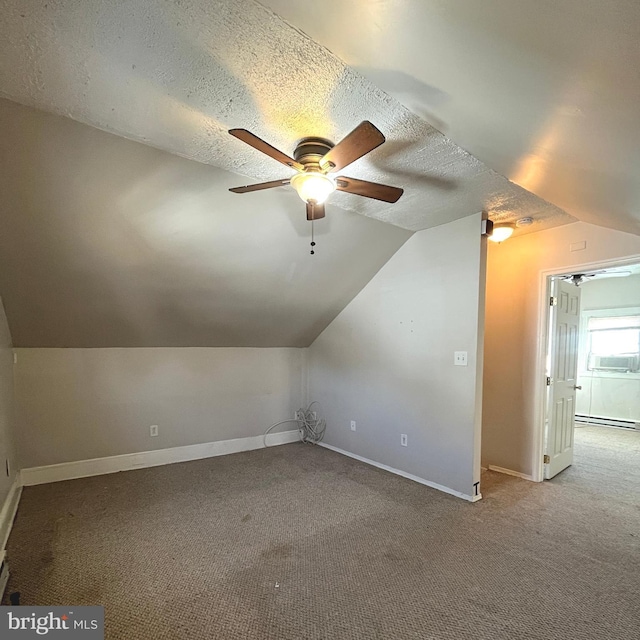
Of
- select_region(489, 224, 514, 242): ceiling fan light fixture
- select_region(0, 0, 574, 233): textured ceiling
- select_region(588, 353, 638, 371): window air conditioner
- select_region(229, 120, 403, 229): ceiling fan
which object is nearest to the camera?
select_region(0, 0, 574, 233): textured ceiling

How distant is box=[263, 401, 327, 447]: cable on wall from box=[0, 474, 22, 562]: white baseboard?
7.84ft

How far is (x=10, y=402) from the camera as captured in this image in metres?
2.92

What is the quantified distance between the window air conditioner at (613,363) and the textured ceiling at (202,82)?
585 cm

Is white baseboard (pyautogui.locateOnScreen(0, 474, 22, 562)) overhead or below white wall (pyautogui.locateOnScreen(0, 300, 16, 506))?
below

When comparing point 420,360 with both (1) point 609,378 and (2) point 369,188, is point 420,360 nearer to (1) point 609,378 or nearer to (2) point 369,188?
(2) point 369,188

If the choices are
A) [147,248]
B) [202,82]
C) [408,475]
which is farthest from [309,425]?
[202,82]

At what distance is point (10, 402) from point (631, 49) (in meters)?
4.12

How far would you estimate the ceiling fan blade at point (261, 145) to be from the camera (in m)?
1.50

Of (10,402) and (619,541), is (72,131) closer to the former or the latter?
(10,402)

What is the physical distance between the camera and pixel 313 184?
1835 mm

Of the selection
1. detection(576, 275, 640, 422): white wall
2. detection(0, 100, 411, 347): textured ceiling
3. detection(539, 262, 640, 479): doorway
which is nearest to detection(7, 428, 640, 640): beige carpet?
detection(0, 100, 411, 347): textured ceiling

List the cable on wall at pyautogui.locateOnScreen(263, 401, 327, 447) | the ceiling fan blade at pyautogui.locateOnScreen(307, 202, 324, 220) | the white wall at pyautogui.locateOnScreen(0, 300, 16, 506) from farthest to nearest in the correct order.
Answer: the cable on wall at pyautogui.locateOnScreen(263, 401, 327, 447) → the white wall at pyautogui.locateOnScreen(0, 300, 16, 506) → the ceiling fan blade at pyautogui.locateOnScreen(307, 202, 324, 220)

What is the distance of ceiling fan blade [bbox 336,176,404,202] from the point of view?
193 centimetres

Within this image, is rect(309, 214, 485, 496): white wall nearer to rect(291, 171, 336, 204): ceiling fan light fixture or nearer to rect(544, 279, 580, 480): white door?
rect(544, 279, 580, 480): white door
